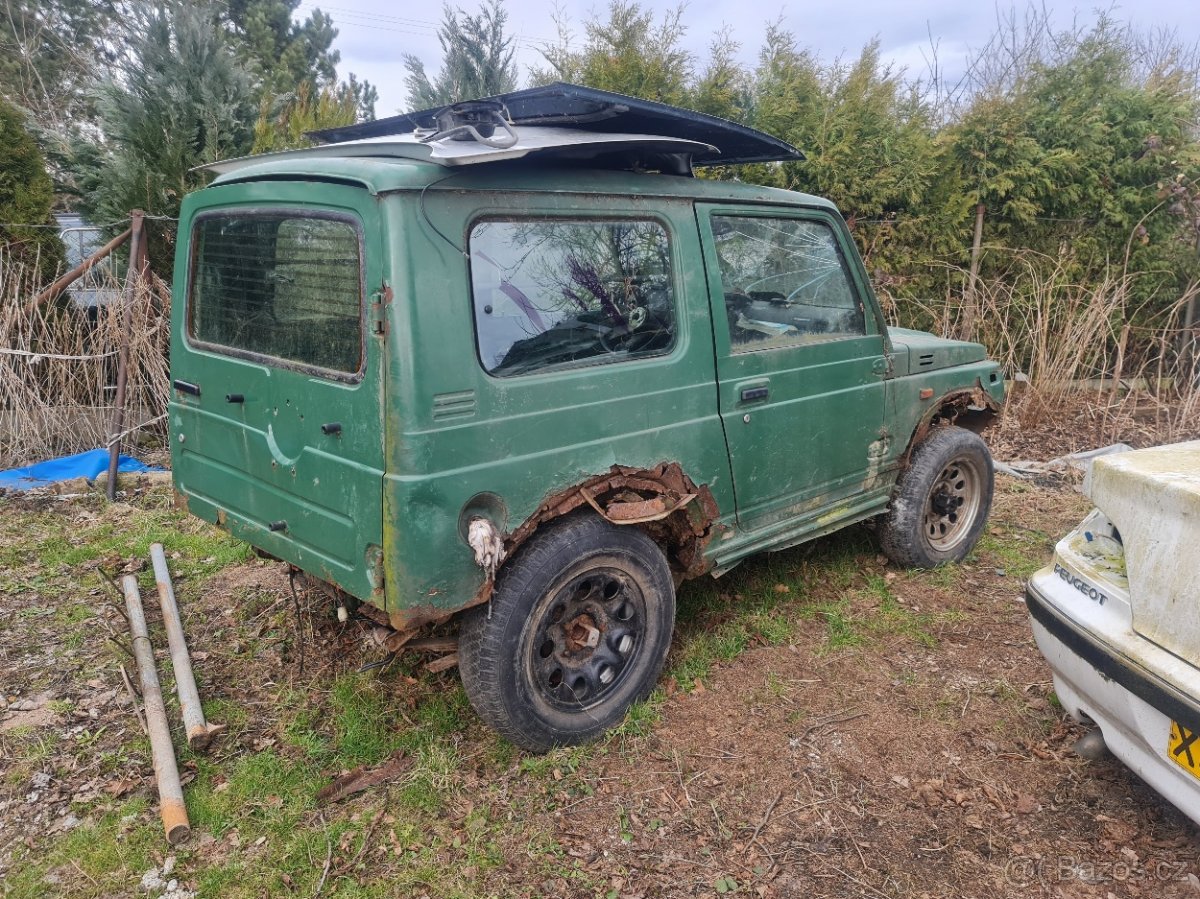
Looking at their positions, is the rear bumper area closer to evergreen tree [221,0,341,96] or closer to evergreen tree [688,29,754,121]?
evergreen tree [688,29,754,121]

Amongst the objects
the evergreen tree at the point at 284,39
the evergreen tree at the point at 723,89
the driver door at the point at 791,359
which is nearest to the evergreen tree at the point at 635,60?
the evergreen tree at the point at 723,89

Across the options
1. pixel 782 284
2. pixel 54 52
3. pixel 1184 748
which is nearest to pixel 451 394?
pixel 782 284

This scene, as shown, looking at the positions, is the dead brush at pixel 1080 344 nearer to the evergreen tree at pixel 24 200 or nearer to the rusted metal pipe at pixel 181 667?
the rusted metal pipe at pixel 181 667

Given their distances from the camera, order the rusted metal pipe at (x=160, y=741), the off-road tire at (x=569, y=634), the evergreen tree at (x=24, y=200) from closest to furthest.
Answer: the rusted metal pipe at (x=160, y=741), the off-road tire at (x=569, y=634), the evergreen tree at (x=24, y=200)

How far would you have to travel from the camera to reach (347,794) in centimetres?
266

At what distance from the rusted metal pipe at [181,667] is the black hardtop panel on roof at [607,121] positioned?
2295mm

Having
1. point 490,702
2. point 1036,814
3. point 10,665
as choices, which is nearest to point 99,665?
point 10,665

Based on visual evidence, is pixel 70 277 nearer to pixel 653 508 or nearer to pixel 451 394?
pixel 451 394

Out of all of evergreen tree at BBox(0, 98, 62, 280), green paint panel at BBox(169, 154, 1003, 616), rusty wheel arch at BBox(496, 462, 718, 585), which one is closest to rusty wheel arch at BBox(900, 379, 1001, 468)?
green paint panel at BBox(169, 154, 1003, 616)

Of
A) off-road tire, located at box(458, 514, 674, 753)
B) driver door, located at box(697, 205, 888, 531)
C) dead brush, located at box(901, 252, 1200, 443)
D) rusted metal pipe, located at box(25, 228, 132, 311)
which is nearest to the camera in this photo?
off-road tire, located at box(458, 514, 674, 753)

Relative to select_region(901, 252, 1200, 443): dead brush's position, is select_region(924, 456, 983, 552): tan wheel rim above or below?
below

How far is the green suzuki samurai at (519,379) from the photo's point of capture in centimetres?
233

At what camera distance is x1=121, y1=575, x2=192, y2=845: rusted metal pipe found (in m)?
2.41

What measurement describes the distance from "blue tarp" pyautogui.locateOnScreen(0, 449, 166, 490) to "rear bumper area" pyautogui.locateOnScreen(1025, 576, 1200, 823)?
5.75m
